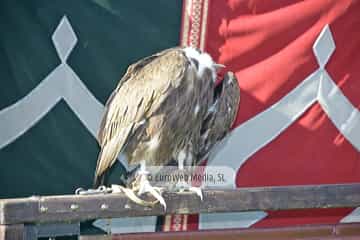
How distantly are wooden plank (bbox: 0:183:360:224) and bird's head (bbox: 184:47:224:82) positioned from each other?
0.55m

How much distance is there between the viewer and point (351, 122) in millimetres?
3584

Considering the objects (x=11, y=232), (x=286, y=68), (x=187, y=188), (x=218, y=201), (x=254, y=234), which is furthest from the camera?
(x=286, y=68)

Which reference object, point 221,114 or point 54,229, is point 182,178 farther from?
point 54,229

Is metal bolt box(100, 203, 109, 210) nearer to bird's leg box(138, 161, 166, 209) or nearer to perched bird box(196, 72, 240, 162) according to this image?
bird's leg box(138, 161, 166, 209)

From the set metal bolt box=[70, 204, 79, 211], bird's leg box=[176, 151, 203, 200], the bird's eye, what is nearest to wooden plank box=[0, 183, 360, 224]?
metal bolt box=[70, 204, 79, 211]

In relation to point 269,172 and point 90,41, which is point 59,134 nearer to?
point 90,41

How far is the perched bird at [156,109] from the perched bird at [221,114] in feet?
0.17

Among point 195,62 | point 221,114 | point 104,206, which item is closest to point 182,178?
point 221,114

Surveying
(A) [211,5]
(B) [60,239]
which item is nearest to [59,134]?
(A) [211,5]

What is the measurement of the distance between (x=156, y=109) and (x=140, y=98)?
58mm

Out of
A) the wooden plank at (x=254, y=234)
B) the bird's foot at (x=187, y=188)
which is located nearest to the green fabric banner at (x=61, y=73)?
the bird's foot at (x=187, y=188)

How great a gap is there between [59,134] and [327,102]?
3.14ft

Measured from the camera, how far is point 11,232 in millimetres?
2232

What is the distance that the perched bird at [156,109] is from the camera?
9.87ft
